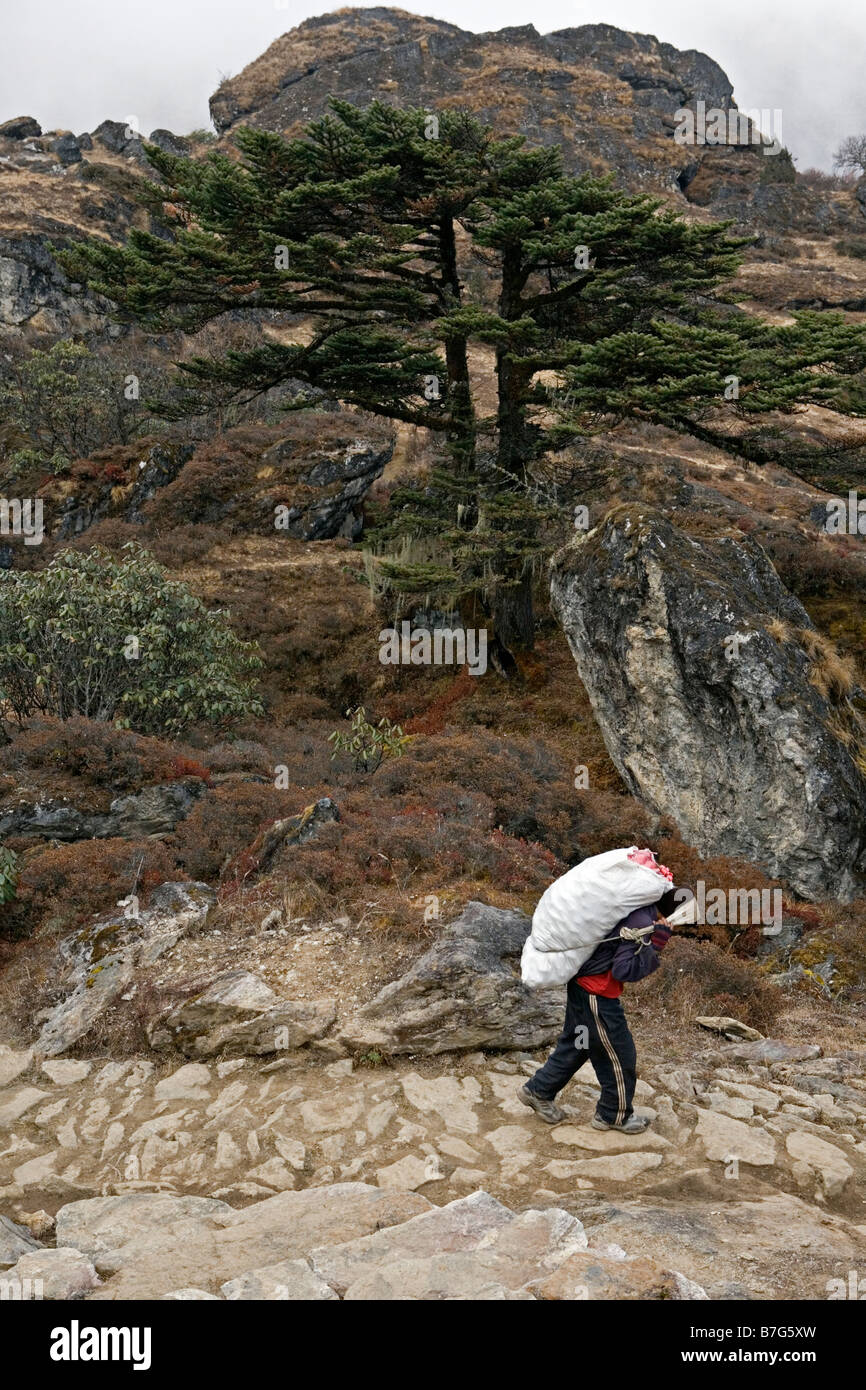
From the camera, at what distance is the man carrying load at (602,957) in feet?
17.7

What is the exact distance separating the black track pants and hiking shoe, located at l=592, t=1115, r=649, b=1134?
0.10ft

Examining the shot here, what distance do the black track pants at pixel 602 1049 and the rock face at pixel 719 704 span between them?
283 inches

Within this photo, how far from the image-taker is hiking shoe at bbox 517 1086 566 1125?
19.3 ft

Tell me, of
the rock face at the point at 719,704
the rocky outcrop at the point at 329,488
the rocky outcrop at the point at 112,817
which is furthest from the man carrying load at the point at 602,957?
the rocky outcrop at the point at 329,488

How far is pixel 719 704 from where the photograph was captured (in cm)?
1246

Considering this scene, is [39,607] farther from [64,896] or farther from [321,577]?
[321,577]

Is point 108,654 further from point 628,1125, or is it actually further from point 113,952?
point 628,1125

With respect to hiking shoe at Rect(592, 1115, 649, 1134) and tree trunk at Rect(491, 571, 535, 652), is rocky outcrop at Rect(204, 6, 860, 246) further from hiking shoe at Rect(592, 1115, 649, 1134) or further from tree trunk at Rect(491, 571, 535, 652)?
hiking shoe at Rect(592, 1115, 649, 1134)

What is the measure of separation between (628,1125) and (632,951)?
1280mm

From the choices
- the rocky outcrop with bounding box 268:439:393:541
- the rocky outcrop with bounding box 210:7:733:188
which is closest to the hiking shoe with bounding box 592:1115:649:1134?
the rocky outcrop with bounding box 268:439:393:541

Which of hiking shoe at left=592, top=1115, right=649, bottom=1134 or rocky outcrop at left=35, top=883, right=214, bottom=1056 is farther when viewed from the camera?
rocky outcrop at left=35, top=883, right=214, bottom=1056

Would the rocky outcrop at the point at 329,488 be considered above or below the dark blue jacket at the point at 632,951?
above

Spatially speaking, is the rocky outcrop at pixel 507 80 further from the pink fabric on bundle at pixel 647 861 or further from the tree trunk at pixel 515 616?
the pink fabric on bundle at pixel 647 861

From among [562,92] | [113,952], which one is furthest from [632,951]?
[562,92]
